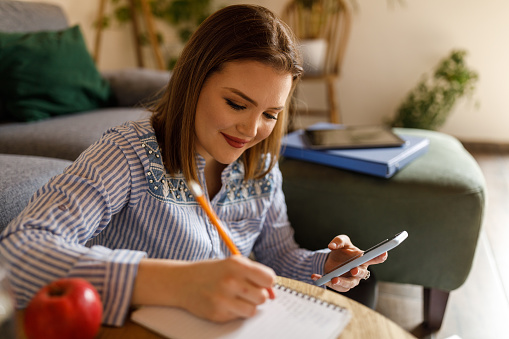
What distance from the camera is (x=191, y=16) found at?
311 cm

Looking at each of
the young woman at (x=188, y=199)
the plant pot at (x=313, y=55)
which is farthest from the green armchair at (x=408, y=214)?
the plant pot at (x=313, y=55)

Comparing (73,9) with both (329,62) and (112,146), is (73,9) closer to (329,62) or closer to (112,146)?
(329,62)

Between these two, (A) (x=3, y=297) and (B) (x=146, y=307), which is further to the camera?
(B) (x=146, y=307)

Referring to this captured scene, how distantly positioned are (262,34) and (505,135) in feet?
9.23

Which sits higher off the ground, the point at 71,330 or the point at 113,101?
the point at 71,330

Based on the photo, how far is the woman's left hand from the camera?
0.65 metres

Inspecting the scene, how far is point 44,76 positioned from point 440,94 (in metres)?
2.34

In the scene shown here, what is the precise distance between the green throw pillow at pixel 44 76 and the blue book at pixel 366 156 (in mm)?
862

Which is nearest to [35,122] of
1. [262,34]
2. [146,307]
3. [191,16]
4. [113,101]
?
[113,101]

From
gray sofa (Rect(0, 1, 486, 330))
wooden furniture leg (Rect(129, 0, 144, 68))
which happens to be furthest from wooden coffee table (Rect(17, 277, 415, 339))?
wooden furniture leg (Rect(129, 0, 144, 68))

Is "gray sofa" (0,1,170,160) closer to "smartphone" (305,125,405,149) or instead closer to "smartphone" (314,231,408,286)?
"smartphone" (305,125,405,149)

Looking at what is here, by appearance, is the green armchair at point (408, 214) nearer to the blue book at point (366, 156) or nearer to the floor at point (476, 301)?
the blue book at point (366, 156)

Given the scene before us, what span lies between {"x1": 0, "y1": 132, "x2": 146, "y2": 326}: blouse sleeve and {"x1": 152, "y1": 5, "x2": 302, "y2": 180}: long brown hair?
106mm

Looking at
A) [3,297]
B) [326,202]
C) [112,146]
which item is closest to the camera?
[3,297]
